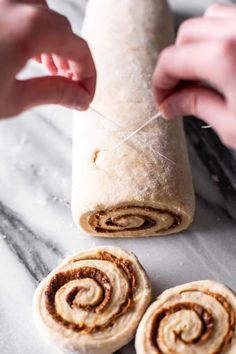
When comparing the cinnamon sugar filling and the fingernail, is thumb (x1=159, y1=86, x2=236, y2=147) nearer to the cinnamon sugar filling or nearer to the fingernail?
the fingernail

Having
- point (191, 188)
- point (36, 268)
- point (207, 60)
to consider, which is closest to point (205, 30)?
point (207, 60)

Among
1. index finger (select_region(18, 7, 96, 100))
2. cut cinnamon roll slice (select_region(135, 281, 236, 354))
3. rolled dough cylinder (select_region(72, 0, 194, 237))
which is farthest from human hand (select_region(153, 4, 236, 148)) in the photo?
cut cinnamon roll slice (select_region(135, 281, 236, 354))

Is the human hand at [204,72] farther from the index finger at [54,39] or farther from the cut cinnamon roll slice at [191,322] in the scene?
the cut cinnamon roll slice at [191,322]

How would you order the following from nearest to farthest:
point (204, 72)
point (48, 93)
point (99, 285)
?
point (204, 72), point (48, 93), point (99, 285)

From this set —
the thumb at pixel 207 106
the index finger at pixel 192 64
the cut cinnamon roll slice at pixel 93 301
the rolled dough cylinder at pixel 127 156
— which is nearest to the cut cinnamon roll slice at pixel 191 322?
the cut cinnamon roll slice at pixel 93 301

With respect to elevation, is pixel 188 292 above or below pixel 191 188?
below

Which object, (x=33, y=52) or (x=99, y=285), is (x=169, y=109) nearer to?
(x=33, y=52)

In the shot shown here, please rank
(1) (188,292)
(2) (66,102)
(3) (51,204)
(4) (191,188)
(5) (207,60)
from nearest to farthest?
(5) (207,60)
(2) (66,102)
(1) (188,292)
(4) (191,188)
(3) (51,204)

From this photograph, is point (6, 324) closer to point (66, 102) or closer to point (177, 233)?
point (177, 233)

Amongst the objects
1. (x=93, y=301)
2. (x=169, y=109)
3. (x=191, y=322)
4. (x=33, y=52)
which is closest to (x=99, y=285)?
(x=93, y=301)
